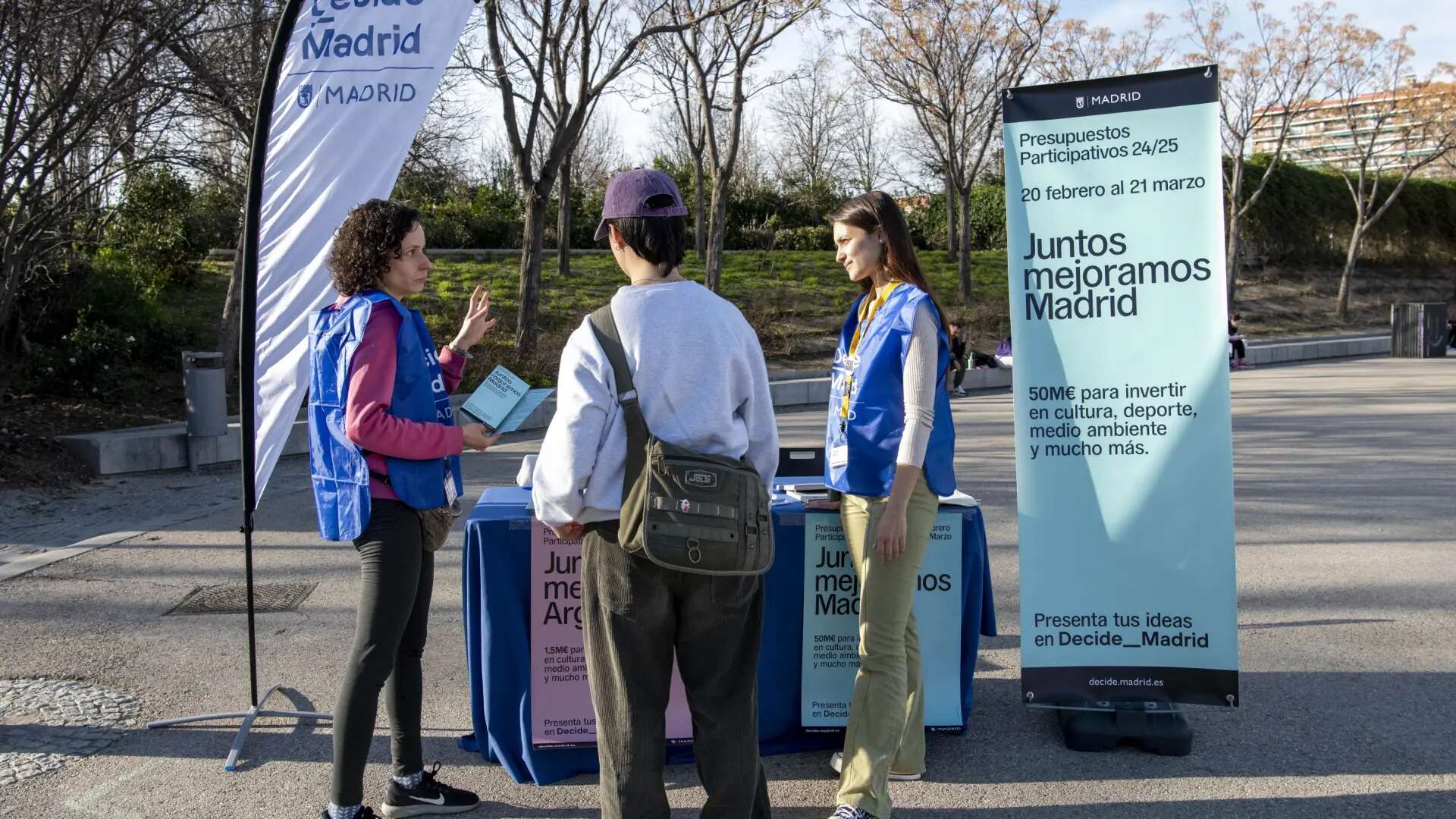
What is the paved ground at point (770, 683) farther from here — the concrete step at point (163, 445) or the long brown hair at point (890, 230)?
the long brown hair at point (890, 230)

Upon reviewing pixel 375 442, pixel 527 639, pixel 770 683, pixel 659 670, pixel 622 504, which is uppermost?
pixel 375 442

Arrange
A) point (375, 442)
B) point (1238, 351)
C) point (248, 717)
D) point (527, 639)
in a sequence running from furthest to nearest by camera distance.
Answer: point (1238, 351), point (248, 717), point (527, 639), point (375, 442)

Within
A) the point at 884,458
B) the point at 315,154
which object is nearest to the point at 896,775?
the point at 884,458

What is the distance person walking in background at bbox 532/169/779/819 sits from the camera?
2580mm

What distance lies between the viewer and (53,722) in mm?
4203

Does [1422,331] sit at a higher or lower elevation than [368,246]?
higher

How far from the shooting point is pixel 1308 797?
11.6 feet

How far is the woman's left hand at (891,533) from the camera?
Result: 10.4 ft

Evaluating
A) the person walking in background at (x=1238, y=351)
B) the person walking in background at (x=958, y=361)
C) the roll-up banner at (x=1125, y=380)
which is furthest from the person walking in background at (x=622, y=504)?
the person walking in background at (x=1238, y=351)

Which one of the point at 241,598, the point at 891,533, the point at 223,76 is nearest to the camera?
the point at 891,533

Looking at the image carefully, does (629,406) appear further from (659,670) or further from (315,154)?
(315,154)

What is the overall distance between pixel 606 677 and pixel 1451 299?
4381 cm

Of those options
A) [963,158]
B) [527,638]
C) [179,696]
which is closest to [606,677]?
[527,638]

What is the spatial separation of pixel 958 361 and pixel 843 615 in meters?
15.2
